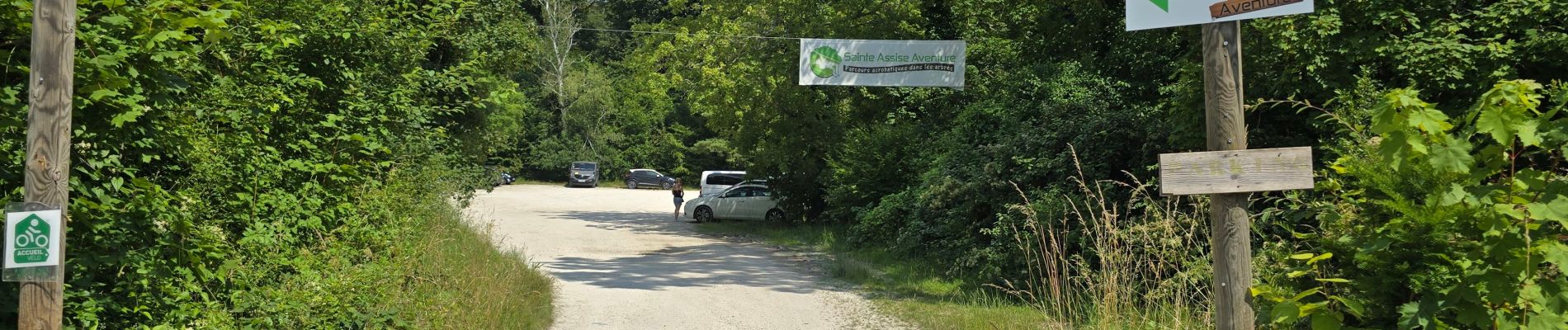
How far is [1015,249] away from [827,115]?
14689 millimetres

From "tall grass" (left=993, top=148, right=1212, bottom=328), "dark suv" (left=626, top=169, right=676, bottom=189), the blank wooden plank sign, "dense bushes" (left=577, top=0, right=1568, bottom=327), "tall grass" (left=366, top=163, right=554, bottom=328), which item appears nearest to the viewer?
"dense bushes" (left=577, top=0, right=1568, bottom=327)

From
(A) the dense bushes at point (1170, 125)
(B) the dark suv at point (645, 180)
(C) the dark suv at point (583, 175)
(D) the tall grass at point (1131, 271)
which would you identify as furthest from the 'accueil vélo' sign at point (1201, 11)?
(C) the dark suv at point (583, 175)

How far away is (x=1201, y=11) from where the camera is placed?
5512mm

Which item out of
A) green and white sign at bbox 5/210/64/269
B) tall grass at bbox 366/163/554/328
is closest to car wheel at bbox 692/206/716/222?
tall grass at bbox 366/163/554/328

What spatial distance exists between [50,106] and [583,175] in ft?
193

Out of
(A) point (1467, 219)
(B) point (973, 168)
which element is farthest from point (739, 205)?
(A) point (1467, 219)

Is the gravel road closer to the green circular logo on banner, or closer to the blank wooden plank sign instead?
the green circular logo on banner

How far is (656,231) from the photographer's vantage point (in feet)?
89.3

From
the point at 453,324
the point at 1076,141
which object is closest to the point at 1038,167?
the point at 1076,141

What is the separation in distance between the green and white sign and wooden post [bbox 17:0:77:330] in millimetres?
45

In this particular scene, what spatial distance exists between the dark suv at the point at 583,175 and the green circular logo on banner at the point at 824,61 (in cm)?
4447

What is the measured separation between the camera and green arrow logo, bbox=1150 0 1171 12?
5.59m

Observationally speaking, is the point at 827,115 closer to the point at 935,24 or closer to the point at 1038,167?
the point at 935,24

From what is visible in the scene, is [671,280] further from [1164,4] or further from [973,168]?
[1164,4]
